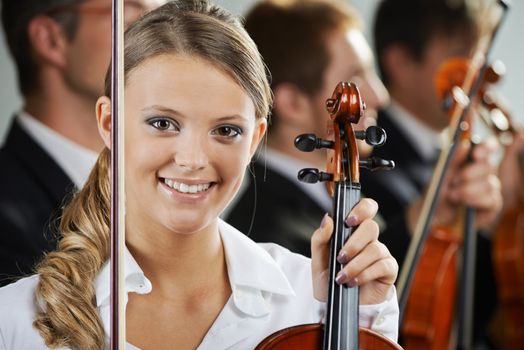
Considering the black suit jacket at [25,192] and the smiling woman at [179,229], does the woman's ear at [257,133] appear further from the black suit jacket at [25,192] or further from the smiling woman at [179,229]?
the black suit jacket at [25,192]

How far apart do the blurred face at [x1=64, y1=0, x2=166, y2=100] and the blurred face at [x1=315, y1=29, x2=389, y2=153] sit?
0.53 m

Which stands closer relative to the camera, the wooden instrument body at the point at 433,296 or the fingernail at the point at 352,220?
the fingernail at the point at 352,220

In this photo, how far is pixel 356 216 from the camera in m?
1.05

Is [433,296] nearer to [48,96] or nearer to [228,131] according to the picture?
[48,96]

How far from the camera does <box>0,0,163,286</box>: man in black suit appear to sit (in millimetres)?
1688

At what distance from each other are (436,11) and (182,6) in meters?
1.99

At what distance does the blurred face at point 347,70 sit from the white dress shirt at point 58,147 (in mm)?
604

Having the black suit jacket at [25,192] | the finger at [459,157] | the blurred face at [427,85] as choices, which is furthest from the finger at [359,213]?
the blurred face at [427,85]

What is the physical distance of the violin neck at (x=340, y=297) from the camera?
106 cm

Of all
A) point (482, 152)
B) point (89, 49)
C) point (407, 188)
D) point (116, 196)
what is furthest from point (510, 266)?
point (116, 196)

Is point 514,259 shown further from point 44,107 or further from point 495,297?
point 44,107

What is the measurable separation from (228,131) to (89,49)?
31.1 inches

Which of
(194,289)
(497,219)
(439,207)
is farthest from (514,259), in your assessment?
(194,289)

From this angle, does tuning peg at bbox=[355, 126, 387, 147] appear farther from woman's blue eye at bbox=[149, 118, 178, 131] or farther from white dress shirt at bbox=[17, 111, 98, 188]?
white dress shirt at bbox=[17, 111, 98, 188]
